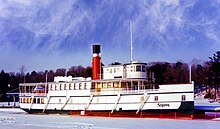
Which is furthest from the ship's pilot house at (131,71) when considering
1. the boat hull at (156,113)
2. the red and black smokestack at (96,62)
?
the boat hull at (156,113)

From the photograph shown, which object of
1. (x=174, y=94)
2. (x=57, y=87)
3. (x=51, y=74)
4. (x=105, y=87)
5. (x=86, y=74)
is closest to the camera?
(x=174, y=94)

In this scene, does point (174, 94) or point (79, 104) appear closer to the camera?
point (174, 94)

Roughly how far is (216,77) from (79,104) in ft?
132

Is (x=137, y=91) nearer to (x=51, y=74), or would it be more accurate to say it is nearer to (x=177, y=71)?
(x=177, y=71)

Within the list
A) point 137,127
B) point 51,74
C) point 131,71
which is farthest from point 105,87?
point 51,74

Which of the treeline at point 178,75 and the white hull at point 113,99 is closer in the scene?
the white hull at point 113,99

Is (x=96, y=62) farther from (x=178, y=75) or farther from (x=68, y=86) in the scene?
(x=178, y=75)

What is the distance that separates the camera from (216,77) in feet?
281

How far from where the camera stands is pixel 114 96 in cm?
5106

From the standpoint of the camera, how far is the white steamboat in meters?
46.5

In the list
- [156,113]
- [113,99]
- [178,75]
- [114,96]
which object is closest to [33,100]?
[113,99]

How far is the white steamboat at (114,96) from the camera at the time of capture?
46531 millimetres

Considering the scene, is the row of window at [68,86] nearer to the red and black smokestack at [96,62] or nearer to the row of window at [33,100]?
the red and black smokestack at [96,62]

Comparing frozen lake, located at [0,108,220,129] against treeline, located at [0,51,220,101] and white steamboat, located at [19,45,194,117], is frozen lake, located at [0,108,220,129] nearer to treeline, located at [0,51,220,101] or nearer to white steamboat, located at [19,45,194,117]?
white steamboat, located at [19,45,194,117]
